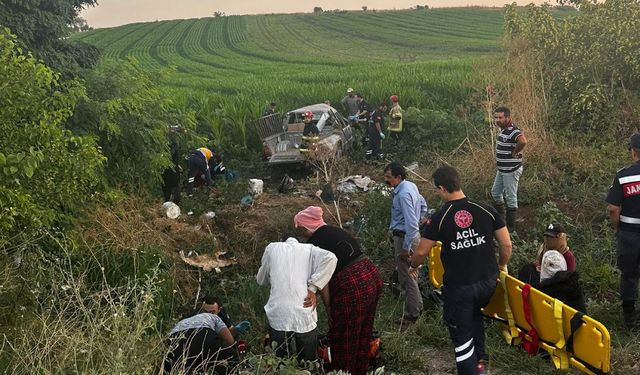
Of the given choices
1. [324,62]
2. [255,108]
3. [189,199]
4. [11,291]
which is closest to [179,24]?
[324,62]

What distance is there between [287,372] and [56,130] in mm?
3539

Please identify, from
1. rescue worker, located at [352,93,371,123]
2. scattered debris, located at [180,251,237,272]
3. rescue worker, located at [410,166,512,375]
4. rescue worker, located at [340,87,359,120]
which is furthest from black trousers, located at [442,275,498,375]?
rescue worker, located at [340,87,359,120]

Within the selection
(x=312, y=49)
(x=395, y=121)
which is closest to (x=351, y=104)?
(x=395, y=121)

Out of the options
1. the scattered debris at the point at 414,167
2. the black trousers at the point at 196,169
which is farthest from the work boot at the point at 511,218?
the black trousers at the point at 196,169

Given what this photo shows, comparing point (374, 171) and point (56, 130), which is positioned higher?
point (56, 130)

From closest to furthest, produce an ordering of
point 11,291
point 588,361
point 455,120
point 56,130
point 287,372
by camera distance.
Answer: point 287,372 → point 588,361 → point 11,291 → point 56,130 → point 455,120

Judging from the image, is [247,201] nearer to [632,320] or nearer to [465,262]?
[465,262]

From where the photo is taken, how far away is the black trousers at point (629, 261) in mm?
5402

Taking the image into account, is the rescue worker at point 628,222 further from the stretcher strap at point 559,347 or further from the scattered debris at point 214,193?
the scattered debris at point 214,193

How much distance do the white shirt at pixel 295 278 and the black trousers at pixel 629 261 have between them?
2828 mm

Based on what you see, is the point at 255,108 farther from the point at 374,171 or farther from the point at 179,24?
the point at 179,24

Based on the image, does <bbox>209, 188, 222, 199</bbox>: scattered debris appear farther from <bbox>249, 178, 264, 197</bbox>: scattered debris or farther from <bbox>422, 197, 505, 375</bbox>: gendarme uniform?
<bbox>422, 197, 505, 375</bbox>: gendarme uniform

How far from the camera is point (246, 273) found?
7684 mm

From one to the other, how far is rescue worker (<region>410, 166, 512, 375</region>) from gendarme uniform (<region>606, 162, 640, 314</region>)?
1476mm
